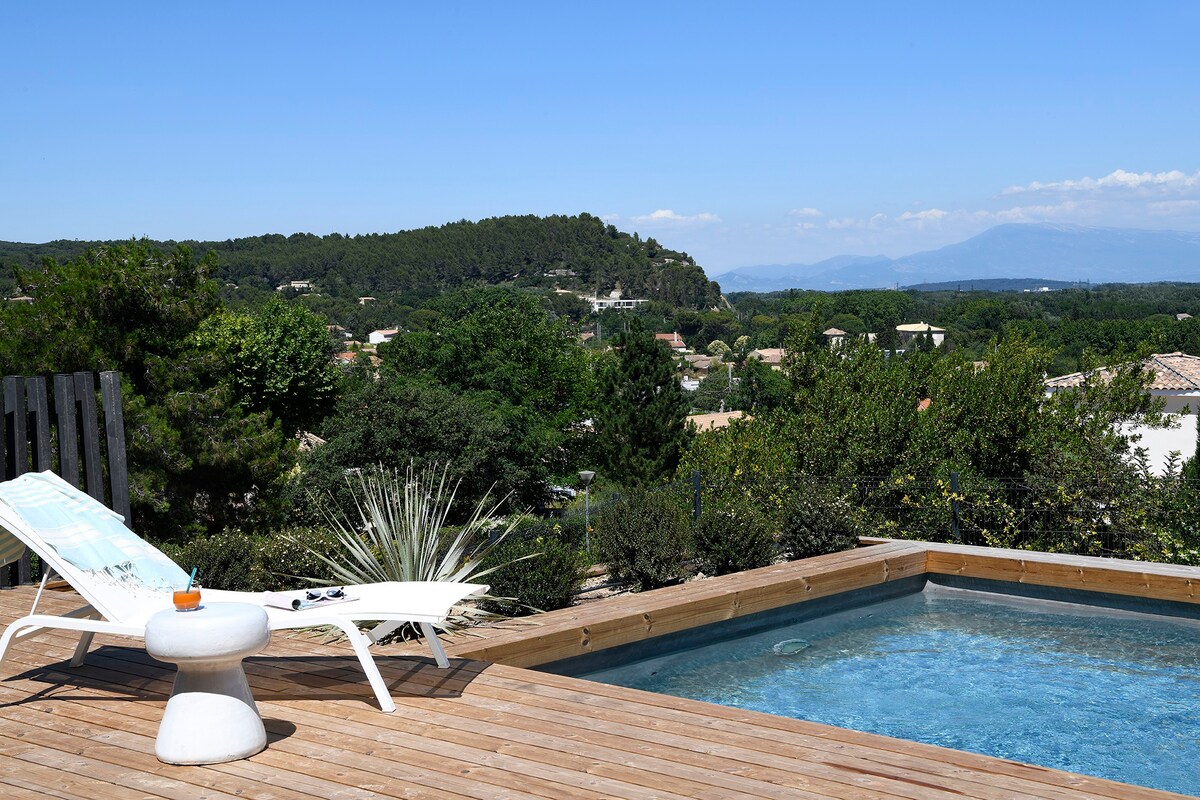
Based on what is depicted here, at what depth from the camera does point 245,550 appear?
21.6 ft

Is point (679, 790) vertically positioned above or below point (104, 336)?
below

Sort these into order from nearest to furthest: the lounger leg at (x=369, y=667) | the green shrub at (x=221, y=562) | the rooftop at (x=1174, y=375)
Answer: the lounger leg at (x=369, y=667) < the green shrub at (x=221, y=562) < the rooftop at (x=1174, y=375)

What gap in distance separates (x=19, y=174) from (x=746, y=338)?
286 ft

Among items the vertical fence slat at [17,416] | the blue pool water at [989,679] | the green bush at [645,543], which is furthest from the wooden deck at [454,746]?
the green bush at [645,543]

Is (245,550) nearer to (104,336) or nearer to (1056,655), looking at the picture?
(1056,655)

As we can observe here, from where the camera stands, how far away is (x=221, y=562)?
644 centimetres

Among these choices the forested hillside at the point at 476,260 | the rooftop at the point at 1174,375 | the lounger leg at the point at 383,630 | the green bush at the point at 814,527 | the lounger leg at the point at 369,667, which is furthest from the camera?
the forested hillside at the point at 476,260

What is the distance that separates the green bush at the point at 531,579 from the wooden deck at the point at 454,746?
60.7 inches

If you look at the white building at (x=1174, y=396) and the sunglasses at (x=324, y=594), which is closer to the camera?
the sunglasses at (x=324, y=594)

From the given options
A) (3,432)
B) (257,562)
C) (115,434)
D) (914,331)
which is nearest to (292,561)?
(257,562)

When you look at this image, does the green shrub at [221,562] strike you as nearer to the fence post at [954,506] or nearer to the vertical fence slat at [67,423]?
the vertical fence slat at [67,423]

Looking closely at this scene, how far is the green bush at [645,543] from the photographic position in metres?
7.17

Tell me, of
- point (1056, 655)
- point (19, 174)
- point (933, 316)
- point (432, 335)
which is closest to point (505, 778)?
point (1056, 655)

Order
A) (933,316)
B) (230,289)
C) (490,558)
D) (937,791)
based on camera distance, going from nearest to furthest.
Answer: (937,791), (490,558), (230,289), (933,316)
